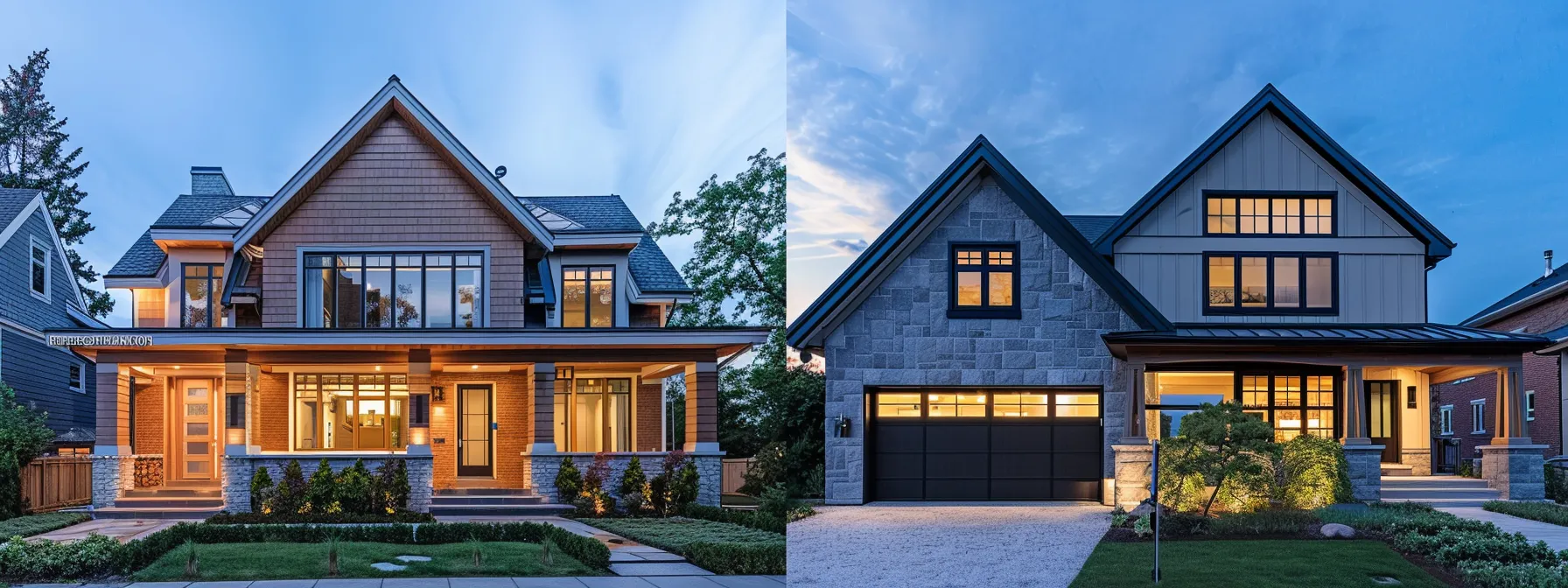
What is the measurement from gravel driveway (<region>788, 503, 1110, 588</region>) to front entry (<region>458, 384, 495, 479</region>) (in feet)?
25.5

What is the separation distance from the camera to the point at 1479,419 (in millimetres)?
24984

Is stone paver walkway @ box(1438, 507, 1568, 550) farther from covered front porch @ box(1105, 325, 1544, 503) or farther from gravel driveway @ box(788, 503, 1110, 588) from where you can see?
gravel driveway @ box(788, 503, 1110, 588)

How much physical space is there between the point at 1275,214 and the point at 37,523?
19673mm

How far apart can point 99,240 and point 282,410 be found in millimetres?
4984

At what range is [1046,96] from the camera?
2423 cm

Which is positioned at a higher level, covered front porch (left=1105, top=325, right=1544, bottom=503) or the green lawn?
covered front porch (left=1105, top=325, right=1544, bottom=503)

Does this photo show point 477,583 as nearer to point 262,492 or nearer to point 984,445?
point 262,492

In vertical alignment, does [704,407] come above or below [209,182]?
below

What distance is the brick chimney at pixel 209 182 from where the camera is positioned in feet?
79.8

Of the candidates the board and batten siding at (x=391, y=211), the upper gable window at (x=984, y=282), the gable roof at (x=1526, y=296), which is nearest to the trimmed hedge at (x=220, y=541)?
the board and batten siding at (x=391, y=211)

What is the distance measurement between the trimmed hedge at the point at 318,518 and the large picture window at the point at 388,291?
3.87m

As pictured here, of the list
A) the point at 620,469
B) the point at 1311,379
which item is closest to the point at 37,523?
the point at 620,469

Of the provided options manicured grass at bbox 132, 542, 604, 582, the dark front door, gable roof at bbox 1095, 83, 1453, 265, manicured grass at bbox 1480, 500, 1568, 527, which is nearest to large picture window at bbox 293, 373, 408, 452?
manicured grass at bbox 132, 542, 604, 582

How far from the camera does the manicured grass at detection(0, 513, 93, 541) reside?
52.1ft
